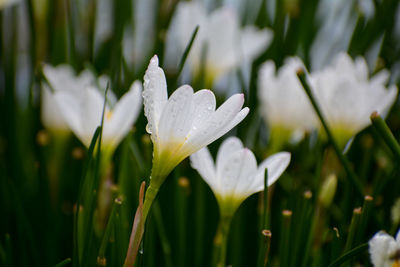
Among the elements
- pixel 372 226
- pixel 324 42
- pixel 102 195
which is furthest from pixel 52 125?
pixel 324 42

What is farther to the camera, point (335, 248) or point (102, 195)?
point (102, 195)

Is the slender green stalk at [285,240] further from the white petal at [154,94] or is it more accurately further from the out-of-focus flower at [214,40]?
the out-of-focus flower at [214,40]

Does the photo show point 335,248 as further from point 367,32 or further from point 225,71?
point 367,32

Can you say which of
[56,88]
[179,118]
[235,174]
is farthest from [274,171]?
[56,88]

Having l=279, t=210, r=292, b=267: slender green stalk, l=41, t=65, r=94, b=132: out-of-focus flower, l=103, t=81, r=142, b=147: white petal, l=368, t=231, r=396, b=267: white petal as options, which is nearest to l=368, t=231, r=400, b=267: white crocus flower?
l=368, t=231, r=396, b=267: white petal

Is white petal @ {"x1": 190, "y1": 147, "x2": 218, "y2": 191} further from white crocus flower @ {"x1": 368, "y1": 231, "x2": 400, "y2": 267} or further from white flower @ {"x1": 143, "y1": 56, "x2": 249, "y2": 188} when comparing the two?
white crocus flower @ {"x1": 368, "y1": 231, "x2": 400, "y2": 267}

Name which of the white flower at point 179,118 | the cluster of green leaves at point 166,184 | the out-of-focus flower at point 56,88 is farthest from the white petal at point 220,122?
the out-of-focus flower at point 56,88

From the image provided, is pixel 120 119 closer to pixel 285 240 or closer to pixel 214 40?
pixel 285 240
